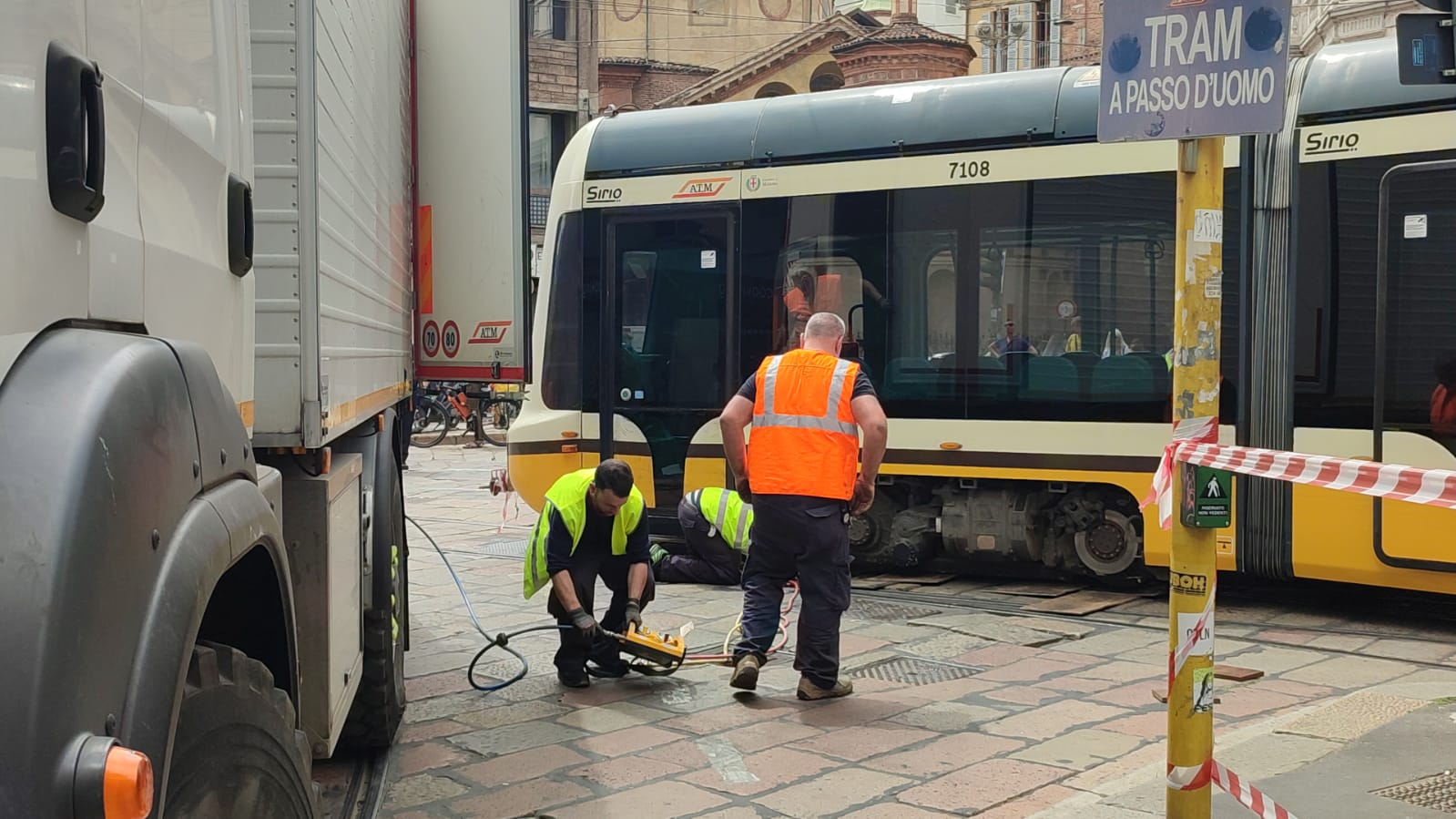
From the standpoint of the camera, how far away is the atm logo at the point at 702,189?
10.5 metres

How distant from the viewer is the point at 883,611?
894 centimetres

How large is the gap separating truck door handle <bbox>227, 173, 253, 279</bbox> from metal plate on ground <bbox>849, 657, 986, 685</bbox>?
192 inches

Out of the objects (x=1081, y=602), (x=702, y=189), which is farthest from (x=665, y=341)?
(x=1081, y=602)

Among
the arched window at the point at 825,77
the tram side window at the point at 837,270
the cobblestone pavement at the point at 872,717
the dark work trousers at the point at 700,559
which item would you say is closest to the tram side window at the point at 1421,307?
the cobblestone pavement at the point at 872,717

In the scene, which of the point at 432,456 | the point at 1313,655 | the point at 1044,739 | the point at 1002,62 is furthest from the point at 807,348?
the point at 1002,62

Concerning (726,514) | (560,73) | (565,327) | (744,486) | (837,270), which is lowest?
(726,514)

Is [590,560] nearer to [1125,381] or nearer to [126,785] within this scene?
[1125,381]

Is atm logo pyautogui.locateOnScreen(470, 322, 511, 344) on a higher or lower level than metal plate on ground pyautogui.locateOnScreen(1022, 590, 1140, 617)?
higher

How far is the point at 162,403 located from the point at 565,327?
9.30 m

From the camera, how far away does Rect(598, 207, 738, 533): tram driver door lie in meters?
10.6

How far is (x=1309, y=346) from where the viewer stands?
8.40 m

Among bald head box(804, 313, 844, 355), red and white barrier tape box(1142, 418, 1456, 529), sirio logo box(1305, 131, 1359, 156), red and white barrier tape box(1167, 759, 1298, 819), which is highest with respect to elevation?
sirio logo box(1305, 131, 1359, 156)

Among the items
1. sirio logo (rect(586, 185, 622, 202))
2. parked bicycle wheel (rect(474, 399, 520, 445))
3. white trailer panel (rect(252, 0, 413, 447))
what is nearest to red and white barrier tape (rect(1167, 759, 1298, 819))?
white trailer panel (rect(252, 0, 413, 447))

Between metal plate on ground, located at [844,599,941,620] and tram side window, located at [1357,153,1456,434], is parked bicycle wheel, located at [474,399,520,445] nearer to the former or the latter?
metal plate on ground, located at [844,599,941,620]
